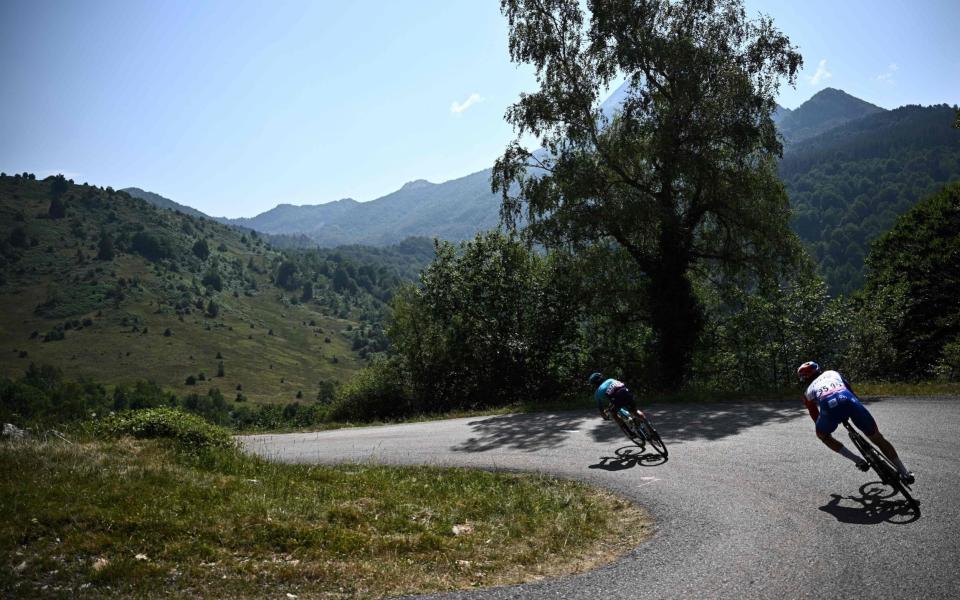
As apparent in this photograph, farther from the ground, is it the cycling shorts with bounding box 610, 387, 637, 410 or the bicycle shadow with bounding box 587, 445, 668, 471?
the cycling shorts with bounding box 610, 387, 637, 410

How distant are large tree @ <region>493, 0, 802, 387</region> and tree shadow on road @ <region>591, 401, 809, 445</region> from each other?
7.36 meters

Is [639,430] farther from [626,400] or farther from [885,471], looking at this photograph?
[885,471]

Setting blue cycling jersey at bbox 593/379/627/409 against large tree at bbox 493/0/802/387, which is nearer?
blue cycling jersey at bbox 593/379/627/409

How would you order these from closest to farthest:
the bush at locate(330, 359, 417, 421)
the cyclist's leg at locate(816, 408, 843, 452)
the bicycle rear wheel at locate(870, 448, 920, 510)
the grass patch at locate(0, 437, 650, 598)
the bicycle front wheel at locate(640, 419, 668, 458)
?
the grass patch at locate(0, 437, 650, 598) → the bicycle rear wheel at locate(870, 448, 920, 510) → the cyclist's leg at locate(816, 408, 843, 452) → the bicycle front wheel at locate(640, 419, 668, 458) → the bush at locate(330, 359, 417, 421)

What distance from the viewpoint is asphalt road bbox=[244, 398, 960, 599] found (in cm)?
661

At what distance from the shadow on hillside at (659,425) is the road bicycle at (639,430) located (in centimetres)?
119

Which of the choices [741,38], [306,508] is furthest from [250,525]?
[741,38]

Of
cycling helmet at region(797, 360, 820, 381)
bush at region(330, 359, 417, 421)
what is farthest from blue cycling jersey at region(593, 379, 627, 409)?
bush at region(330, 359, 417, 421)

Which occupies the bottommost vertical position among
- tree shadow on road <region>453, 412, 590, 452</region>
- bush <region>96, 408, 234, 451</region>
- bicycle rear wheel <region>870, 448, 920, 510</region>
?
tree shadow on road <region>453, 412, 590, 452</region>

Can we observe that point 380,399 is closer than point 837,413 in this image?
No

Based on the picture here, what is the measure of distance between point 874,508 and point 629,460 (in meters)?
5.06

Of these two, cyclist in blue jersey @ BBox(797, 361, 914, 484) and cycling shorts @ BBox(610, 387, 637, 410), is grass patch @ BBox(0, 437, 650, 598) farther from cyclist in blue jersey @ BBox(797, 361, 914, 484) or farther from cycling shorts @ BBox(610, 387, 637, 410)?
cyclist in blue jersey @ BBox(797, 361, 914, 484)

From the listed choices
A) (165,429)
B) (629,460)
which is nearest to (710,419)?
(629,460)

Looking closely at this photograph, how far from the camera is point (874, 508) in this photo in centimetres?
835
